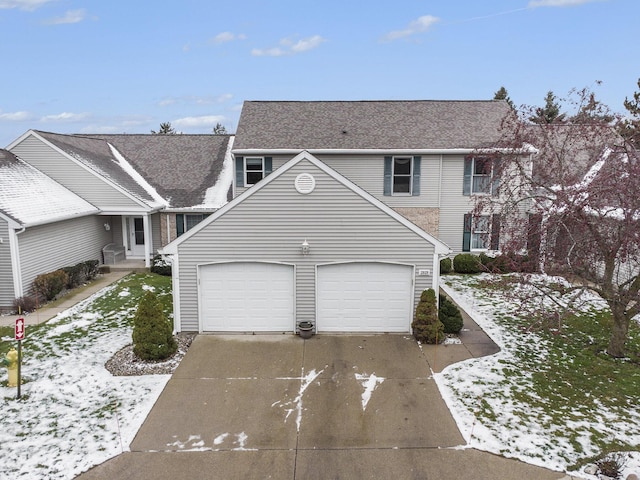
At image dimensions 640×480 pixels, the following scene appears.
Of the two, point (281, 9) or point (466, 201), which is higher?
point (281, 9)

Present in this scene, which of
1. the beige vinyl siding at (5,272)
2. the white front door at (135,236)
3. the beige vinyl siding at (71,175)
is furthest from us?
the white front door at (135,236)

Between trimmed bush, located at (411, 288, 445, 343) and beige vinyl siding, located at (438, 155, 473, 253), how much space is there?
10009mm

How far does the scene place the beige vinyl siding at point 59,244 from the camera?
48.4 ft

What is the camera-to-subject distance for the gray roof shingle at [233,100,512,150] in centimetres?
2038

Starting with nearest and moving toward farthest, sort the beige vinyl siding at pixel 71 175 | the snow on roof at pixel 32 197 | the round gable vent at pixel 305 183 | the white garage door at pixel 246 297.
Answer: the round gable vent at pixel 305 183 → the white garage door at pixel 246 297 → the snow on roof at pixel 32 197 → the beige vinyl siding at pixel 71 175

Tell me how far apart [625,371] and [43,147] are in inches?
894

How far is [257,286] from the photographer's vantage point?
1198cm

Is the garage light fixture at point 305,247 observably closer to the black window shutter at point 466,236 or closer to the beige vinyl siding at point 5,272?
the beige vinyl siding at point 5,272

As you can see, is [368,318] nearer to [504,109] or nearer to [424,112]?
[424,112]

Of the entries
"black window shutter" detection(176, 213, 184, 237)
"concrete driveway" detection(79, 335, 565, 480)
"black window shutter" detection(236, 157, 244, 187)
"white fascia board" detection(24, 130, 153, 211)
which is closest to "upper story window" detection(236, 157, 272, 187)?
"black window shutter" detection(236, 157, 244, 187)

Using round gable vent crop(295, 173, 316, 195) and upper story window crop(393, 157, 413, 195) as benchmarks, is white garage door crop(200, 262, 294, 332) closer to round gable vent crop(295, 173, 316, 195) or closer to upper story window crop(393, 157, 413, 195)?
round gable vent crop(295, 173, 316, 195)

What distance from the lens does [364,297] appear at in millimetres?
11984

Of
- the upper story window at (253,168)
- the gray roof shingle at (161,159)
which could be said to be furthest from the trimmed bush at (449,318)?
the gray roof shingle at (161,159)

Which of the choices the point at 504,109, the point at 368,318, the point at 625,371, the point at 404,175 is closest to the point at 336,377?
the point at 368,318
